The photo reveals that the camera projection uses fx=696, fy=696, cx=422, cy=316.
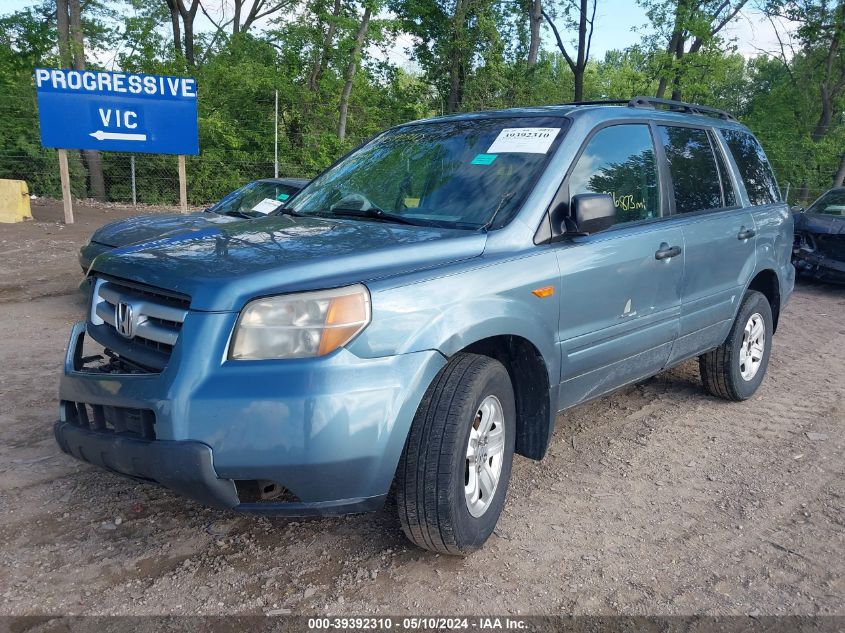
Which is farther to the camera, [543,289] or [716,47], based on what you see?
[716,47]

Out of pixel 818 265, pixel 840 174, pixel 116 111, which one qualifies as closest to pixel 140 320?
pixel 818 265

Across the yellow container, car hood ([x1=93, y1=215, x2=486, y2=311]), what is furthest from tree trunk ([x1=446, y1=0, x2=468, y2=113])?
car hood ([x1=93, y1=215, x2=486, y2=311])

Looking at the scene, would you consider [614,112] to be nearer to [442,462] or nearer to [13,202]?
[442,462]

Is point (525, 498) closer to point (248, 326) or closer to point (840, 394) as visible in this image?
point (248, 326)

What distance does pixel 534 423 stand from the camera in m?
3.30

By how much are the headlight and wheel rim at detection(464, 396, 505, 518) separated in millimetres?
728

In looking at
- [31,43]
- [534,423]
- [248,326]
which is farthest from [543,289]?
[31,43]

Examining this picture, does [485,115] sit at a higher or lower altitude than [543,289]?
higher

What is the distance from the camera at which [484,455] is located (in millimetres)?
2990

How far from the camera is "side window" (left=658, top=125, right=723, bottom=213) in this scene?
421 cm

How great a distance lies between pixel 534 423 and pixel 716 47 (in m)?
24.2

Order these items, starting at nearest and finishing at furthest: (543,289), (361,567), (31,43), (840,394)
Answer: (361,567) < (543,289) < (840,394) < (31,43)

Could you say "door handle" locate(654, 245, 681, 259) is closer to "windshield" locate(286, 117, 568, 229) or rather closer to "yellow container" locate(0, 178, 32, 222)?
"windshield" locate(286, 117, 568, 229)

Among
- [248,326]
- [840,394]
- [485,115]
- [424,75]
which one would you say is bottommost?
[840,394]
